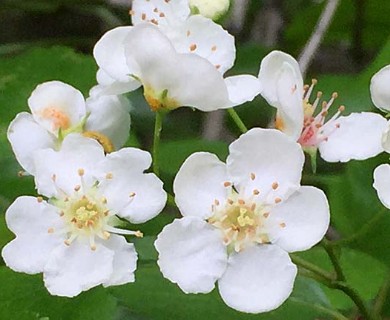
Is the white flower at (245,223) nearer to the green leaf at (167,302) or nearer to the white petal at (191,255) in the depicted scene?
the white petal at (191,255)

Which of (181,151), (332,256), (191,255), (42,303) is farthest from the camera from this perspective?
(181,151)

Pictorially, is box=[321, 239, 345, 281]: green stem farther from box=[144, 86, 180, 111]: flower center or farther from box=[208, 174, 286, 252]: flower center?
box=[144, 86, 180, 111]: flower center

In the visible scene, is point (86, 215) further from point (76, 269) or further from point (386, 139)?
point (386, 139)

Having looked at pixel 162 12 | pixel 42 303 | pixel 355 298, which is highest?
pixel 162 12

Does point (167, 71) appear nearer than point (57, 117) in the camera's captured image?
Yes

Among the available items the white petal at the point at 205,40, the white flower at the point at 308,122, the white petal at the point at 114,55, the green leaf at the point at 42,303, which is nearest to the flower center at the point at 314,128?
the white flower at the point at 308,122

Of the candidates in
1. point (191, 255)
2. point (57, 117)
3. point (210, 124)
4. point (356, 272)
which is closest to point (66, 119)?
point (57, 117)
